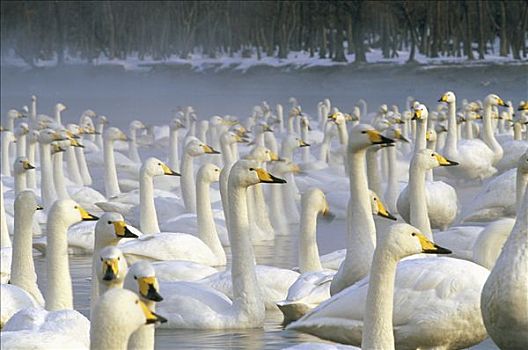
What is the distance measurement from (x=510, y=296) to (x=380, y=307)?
0.74m

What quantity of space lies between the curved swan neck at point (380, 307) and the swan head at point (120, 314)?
6.01 ft

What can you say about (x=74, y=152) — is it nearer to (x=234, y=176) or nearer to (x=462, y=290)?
(x=234, y=176)

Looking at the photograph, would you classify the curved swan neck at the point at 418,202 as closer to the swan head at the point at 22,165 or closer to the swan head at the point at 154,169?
the swan head at the point at 154,169

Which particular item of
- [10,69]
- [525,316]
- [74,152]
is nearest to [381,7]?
[10,69]

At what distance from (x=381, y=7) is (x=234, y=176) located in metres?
60.6

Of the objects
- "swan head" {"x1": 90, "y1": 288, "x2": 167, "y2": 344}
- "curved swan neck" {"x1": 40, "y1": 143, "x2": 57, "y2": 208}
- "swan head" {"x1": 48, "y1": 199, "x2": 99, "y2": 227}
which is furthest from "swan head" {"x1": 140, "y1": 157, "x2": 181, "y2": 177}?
"swan head" {"x1": 90, "y1": 288, "x2": 167, "y2": 344}

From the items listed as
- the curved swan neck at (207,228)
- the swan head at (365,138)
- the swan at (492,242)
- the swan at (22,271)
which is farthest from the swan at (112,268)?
the curved swan neck at (207,228)

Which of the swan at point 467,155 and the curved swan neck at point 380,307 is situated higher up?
the curved swan neck at point 380,307

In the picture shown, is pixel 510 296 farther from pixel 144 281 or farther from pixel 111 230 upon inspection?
pixel 111 230

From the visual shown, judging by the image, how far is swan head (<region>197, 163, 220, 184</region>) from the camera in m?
13.1

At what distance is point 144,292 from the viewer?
6.45 meters

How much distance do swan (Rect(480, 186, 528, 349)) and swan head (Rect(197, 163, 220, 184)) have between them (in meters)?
6.09

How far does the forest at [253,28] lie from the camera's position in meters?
63.4

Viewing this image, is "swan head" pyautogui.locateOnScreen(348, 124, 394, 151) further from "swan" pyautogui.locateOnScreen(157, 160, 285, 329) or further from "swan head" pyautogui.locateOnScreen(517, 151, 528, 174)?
"swan head" pyautogui.locateOnScreen(517, 151, 528, 174)
